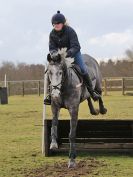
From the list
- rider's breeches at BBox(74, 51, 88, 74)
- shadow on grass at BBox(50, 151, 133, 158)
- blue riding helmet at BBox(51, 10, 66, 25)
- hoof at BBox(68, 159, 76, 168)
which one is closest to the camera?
blue riding helmet at BBox(51, 10, 66, 25)

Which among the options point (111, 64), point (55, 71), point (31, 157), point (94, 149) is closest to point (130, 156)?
point (94, 149)

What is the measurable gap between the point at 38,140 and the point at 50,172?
4.35m

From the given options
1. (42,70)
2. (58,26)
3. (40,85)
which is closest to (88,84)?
(58,26)

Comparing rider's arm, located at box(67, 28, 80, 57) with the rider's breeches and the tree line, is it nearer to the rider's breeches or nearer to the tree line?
the rider's breeches

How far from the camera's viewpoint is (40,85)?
4706 cm

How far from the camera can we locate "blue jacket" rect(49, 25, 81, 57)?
28.9 ft

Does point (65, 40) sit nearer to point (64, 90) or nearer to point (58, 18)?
point (58, 18)

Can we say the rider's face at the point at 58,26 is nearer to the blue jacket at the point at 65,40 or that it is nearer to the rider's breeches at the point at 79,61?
the blue jacket at the point at 65,40

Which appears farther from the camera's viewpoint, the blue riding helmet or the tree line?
the tree line

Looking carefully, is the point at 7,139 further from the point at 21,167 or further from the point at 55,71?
the point at 55,71

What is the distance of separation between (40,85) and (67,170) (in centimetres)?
3854

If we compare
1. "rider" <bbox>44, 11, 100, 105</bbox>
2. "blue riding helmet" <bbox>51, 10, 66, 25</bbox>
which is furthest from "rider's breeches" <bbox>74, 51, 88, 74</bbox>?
"blue riding helmet" <bbox>51, 10, 66, 25</bbox>

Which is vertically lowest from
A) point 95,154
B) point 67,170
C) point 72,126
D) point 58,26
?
point 95,154

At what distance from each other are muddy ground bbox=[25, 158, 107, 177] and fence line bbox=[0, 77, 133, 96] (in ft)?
106
